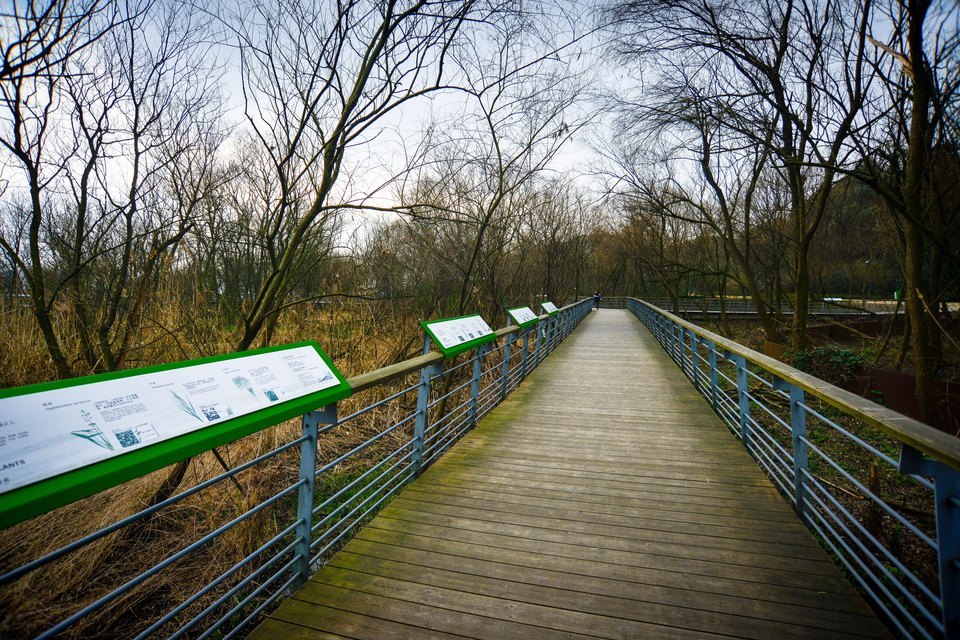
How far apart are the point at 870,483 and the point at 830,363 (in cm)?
407

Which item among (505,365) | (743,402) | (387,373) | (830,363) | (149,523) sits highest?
(387,373)

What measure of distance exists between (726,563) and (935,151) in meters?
6.43

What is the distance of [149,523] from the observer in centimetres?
446

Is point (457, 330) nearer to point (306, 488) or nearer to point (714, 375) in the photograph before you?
point (306, 488)

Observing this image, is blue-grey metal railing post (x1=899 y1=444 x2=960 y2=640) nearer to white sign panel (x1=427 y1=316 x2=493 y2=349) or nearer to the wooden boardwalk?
the wooden boardwalk

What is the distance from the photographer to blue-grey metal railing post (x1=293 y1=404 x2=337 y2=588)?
212 centimetres

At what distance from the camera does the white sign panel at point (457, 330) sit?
3613 millimetres

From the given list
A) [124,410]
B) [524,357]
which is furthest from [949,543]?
[524,357]

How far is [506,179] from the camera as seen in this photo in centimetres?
830

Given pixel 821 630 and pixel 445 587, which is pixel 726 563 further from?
pixel 445 587

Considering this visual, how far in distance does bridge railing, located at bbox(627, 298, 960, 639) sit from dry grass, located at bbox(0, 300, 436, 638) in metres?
4.07

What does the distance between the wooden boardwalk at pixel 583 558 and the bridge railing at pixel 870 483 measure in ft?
0.74

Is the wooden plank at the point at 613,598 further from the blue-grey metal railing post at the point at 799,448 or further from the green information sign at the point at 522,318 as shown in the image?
the green information sign at the point at 522,318

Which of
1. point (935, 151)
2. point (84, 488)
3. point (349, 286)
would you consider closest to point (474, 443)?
point (84, 488)
